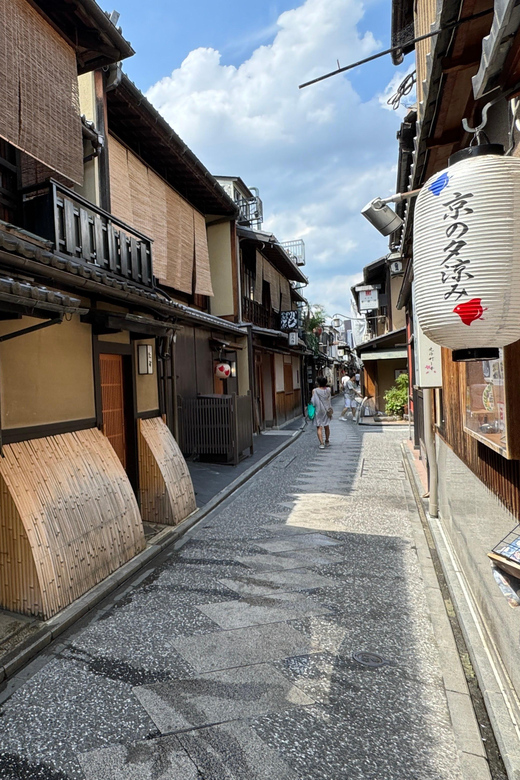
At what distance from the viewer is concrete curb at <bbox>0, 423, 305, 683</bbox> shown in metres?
3.79

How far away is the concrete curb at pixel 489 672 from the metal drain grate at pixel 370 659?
27.8 inches

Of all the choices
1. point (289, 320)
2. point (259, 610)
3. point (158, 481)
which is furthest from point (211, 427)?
point (289, 320)

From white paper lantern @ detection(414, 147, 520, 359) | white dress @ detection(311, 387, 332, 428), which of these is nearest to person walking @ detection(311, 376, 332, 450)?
white dress @ detection(311, 387, 332, 428)

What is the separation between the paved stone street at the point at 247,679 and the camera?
275 cm

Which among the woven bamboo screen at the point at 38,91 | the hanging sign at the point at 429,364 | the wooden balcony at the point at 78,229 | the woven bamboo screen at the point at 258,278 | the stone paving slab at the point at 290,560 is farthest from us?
the woven bamboo screen at the point at 258,278

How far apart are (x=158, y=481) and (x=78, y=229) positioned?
4.09m

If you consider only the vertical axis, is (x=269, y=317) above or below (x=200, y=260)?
below

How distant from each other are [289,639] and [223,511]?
454 centimetres

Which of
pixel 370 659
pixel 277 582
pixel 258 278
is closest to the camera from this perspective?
pixel 370 659

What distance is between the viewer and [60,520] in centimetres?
491

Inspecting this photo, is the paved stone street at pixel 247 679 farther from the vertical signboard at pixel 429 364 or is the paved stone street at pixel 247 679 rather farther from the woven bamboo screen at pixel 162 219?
the woven bamboo screen at pixel 162 219

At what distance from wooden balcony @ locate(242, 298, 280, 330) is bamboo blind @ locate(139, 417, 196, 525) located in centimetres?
1103

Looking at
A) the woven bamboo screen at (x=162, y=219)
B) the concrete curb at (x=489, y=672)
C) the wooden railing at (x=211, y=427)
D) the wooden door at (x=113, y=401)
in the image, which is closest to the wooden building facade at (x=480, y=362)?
the concrete curb at (x=489, y=672)

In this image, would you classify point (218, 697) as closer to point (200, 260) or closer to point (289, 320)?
point (200, 260)
